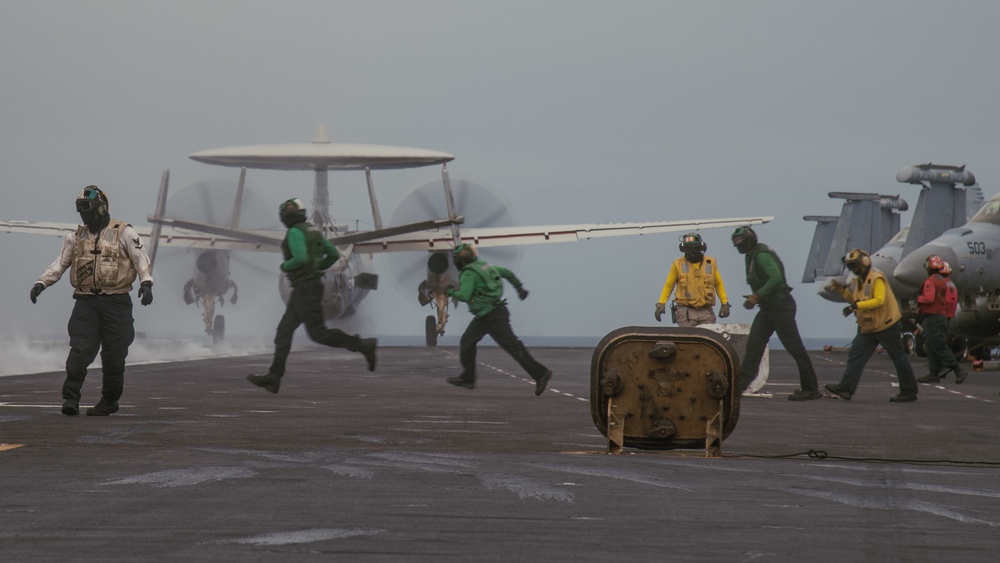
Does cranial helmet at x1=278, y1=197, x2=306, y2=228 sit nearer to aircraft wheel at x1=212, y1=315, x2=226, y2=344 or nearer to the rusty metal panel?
the rusty metal panel

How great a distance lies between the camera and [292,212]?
1559 centimetres

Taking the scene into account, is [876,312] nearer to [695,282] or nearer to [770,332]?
[770,332]

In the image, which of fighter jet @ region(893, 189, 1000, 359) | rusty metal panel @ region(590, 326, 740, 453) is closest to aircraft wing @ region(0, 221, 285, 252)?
fighter jet @ region(893, 189, 1000, 359)

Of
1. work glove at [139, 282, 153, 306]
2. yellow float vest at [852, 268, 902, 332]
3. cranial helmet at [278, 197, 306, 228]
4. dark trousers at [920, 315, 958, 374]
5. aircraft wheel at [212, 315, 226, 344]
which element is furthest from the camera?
aircraft wheel at [212, 315, 226, 344]

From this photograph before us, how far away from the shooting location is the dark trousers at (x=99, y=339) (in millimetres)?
13484

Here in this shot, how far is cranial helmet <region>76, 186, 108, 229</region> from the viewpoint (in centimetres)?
1355

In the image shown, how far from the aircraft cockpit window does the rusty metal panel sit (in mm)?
25642

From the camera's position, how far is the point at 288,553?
538 centimetres

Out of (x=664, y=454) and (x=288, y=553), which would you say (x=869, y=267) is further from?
(x=288, y=553)

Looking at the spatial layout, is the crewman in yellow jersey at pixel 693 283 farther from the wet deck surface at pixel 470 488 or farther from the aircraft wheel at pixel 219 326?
the aircraft wheel at pixel 219 326

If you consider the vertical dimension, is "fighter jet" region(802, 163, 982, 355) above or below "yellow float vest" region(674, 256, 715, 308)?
above

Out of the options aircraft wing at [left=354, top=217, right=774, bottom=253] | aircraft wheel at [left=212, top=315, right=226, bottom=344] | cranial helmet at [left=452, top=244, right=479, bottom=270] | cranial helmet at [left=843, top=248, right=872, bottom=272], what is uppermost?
aircraft wing at [left=354, top=217, right=774, bottom=253]

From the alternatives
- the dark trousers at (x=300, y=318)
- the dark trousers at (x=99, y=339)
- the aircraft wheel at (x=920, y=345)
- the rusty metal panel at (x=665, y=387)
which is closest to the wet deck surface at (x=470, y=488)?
the rusty metal panel at (x=665, y=387)

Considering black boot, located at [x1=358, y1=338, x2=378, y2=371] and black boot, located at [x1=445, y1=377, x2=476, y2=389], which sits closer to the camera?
black boot, located at [x1=358, y1=338, x2=378, y2=371]
